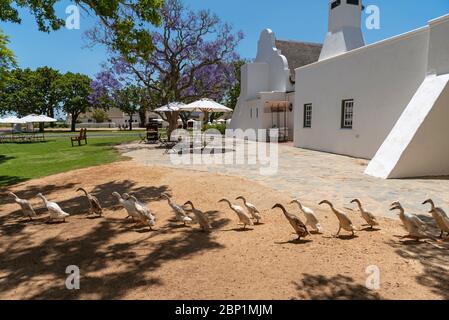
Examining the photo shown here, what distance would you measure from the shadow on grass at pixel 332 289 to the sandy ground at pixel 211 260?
0.01m

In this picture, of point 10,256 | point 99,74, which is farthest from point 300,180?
point 99,74

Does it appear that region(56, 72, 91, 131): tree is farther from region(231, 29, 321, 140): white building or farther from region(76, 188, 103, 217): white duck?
region(76, 188, 103, 217): white duck

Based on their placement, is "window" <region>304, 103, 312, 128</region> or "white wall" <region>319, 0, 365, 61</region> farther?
"window" <region>304, 103, 312, 128</region>

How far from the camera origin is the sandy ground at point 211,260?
148 inches

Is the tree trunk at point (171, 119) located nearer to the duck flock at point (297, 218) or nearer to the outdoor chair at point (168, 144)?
the outdoor chair at point (168, 144)

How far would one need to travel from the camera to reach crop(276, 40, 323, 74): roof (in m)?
30.0

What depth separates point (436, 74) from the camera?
10.7 meters

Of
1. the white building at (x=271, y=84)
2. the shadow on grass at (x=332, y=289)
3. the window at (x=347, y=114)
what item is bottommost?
the shadow on grass at (x=332, y=289)

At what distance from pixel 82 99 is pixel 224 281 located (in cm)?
6046

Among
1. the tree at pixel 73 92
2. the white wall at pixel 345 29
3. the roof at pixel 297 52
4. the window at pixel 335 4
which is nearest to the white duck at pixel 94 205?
the white wall at pixel 345 29

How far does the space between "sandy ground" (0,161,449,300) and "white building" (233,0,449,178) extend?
17.5 ft

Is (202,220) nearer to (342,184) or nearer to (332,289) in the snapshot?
(332,289)

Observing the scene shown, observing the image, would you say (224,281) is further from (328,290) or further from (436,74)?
(436,74)

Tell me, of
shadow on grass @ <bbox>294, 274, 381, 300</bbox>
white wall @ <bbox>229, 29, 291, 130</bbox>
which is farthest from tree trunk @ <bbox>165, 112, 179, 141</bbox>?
shadow on grass @ <bbox>294, 274, 381, 300</bbox>
